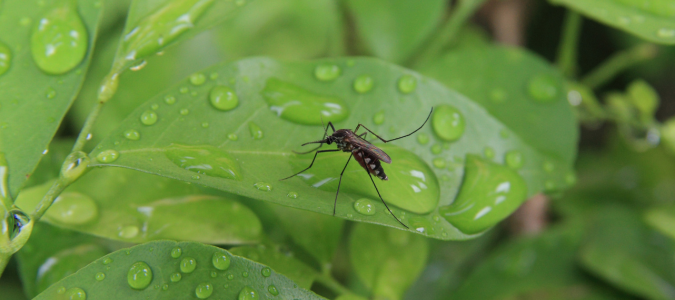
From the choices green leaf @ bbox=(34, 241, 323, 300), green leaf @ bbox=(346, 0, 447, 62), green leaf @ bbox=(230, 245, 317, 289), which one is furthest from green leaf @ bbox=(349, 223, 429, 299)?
green leaf @ bbox=(346, 0, 447, 62)

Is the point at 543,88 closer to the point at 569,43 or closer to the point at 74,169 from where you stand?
the point at 569,43

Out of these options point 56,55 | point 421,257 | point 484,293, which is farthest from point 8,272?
point 484,293

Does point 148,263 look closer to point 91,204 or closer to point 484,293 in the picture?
point 91,204

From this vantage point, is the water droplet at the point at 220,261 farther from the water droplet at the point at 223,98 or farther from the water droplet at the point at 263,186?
the water droplet at the point at 223,98

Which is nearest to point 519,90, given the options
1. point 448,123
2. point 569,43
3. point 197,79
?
point 448,123

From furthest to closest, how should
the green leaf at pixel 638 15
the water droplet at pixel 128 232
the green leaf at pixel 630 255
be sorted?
1. the green leaf at pixel 630 255
2. the green leaf at pixel 638 15
3. the water droplet at pixel 128 232

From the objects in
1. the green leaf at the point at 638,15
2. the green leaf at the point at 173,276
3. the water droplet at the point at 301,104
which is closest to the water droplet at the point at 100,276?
the green leaf at the point at 173,276

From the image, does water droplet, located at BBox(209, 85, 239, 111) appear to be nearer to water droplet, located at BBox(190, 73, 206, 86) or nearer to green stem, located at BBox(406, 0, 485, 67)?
water droplet, located at BBox(190, 73, 206, 86)
